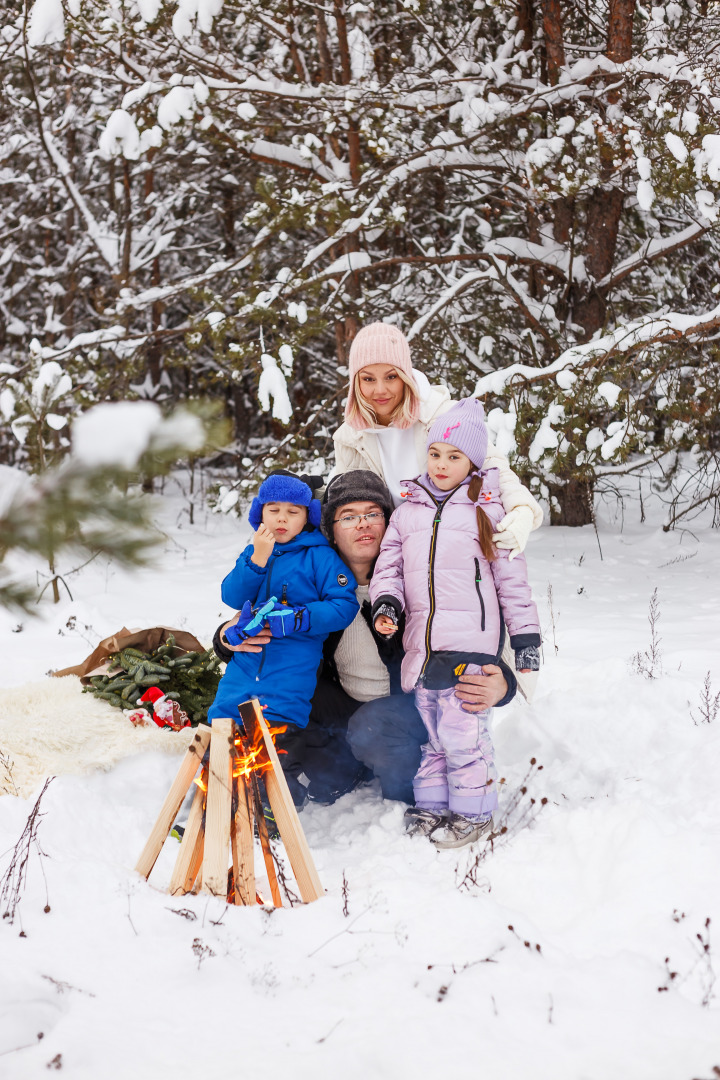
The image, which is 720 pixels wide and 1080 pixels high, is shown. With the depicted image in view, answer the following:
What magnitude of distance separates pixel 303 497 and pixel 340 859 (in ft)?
4.57

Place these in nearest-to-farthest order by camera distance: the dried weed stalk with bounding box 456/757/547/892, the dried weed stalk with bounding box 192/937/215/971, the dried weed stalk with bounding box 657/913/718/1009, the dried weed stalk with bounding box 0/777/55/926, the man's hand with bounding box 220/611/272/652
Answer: the dried weed stalk with bounding box 657/913/718/1009, the dried weed stalk with bounding box 192/937/215/971, the dried weed stalk with bounding box 0/777/55/926, the dried weed stalk with bounding box 456/757/547/892, the man's hand with bounding box 220/611/272/652

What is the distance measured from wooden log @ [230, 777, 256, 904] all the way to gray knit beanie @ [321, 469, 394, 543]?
1.34 metres

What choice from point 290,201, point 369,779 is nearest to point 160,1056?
point 369,779

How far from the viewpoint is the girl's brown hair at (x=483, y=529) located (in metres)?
3.03

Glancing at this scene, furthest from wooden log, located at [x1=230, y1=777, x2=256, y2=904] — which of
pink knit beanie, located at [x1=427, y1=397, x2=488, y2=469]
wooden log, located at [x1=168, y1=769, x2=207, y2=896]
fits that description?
pink knit beanie, located at [x1=427, y1=397, x2=488, y2=469]

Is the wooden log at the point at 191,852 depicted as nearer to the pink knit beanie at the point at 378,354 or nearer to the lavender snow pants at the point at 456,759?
the lavender snow pants at the point at 456,759

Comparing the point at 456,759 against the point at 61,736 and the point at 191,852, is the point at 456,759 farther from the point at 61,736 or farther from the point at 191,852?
the point at 61,736

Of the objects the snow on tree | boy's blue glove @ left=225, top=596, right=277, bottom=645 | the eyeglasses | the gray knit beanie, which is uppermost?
the snow on tree

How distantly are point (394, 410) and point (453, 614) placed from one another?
1.02 metres

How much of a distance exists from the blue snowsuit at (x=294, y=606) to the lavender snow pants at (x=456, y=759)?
1.49 ft

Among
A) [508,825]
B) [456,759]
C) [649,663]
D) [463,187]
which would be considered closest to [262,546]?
[456,759]

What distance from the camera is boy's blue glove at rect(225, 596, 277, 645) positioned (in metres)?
3.05

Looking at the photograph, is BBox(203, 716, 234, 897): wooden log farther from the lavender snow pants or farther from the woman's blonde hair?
the woman's blonde hair

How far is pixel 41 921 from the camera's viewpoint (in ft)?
7.24
